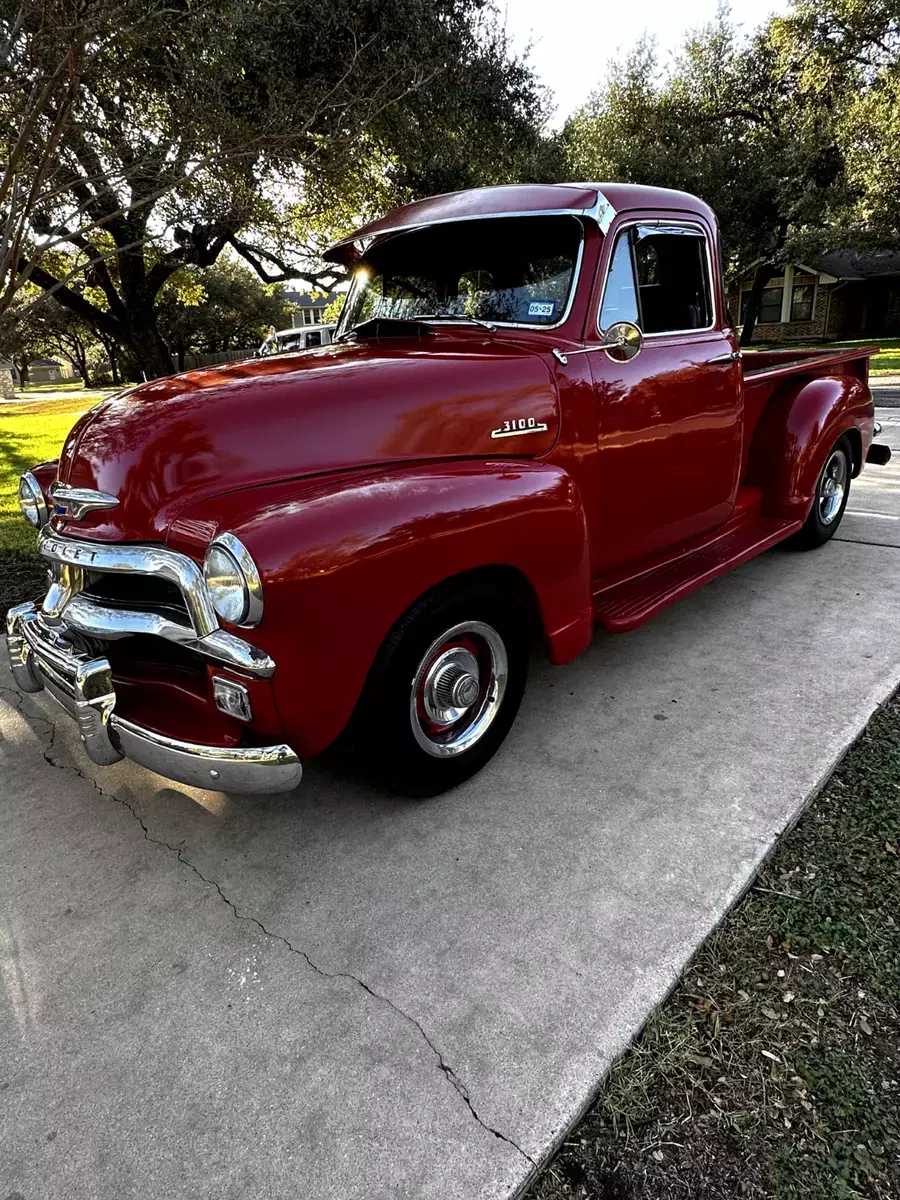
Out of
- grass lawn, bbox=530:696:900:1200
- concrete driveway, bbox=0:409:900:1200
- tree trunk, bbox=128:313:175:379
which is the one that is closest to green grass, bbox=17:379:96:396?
tree trunk, bbox=128:313:175:379

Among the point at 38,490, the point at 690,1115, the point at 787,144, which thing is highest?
the point at 787,144

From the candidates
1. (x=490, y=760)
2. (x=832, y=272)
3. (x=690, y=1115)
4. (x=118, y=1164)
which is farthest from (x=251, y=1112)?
(x=832, y=272)

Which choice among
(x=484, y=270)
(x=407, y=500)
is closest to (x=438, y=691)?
(x=407, y=500)

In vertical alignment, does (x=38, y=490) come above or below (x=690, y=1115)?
above

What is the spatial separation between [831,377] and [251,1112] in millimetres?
5132

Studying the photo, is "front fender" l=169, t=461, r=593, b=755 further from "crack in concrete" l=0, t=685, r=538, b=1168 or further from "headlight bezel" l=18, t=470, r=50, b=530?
"headlight bezel" l=18, t=470, r=50, b=530

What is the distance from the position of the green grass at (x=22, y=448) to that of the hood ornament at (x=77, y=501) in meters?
3.76

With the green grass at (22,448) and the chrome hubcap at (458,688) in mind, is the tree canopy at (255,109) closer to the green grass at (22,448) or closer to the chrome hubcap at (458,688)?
the green grass at (22,448)

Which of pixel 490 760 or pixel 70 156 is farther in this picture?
pixel 70 156

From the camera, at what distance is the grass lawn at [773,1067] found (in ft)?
4.92

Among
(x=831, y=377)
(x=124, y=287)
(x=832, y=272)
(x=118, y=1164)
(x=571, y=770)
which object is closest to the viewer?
(x=118, y=1164)

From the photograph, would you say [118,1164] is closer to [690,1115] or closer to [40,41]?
[690,1115]

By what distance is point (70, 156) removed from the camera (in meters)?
6.51

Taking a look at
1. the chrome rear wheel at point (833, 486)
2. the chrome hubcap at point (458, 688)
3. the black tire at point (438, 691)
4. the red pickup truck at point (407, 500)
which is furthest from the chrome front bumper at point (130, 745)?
the chrome rear wheel at point (833, 486)
